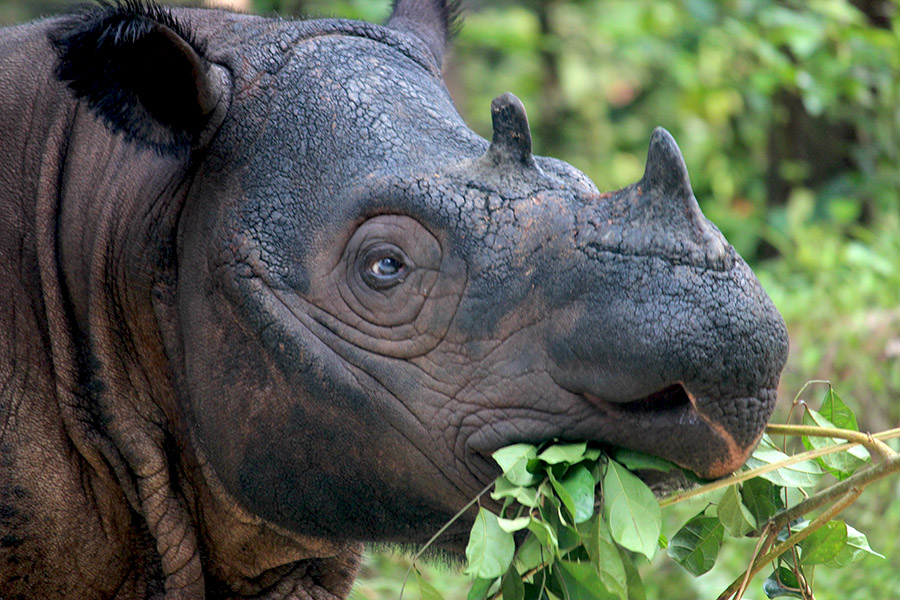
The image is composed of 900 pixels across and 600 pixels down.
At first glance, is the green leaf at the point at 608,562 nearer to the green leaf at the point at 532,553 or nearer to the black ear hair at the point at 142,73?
the green leaf at the point at 532,553

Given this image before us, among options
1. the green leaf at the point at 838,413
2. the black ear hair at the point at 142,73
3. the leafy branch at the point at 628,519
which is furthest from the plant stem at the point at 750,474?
the black ear hair at the point at 142,73

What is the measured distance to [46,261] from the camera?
9.69 feet

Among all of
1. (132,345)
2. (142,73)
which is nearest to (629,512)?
(132,345)

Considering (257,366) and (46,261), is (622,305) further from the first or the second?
(46,261)

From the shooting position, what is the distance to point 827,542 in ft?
9.27

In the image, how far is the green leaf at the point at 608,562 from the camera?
246 cm

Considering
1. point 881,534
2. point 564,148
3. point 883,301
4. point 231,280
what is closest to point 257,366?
point 231,280

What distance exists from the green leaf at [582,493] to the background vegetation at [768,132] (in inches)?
88.0

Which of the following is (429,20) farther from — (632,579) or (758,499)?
(632,579)

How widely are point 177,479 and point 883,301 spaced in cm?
423

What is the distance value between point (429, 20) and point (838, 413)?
173cm

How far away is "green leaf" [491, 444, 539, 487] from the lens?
2.44 metres

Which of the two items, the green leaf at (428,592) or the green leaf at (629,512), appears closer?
the green leaf at (629,512)

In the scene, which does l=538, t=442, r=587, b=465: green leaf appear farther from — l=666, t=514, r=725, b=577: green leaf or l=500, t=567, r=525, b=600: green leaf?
l=666, t=514, r=725, b=577: green leaf
